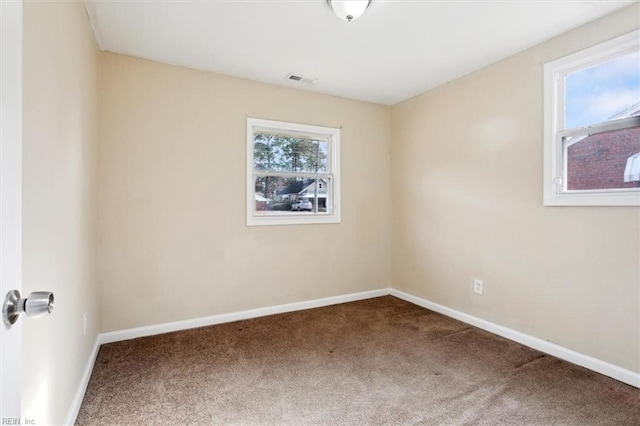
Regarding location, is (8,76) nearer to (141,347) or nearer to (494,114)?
(141,347)

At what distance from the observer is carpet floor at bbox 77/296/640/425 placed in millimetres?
1730

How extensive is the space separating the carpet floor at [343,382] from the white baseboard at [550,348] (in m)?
0.07

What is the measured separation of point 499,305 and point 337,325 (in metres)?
1.45

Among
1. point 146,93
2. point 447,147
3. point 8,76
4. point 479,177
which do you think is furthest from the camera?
point 447,147

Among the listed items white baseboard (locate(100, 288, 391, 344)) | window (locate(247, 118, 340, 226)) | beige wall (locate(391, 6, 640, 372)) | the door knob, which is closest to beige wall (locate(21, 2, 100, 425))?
white baseboard (locate(100, 288, 391, 344))

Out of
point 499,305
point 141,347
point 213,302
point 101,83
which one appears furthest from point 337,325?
point 101,83

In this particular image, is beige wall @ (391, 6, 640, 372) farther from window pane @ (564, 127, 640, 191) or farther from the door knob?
the door knob

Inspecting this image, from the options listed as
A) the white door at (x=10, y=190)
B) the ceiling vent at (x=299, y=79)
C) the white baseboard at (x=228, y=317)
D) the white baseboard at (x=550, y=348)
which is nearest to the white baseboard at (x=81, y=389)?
the white baseboard at (x=228, y=317)

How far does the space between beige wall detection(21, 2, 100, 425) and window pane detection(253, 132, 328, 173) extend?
1480 mm

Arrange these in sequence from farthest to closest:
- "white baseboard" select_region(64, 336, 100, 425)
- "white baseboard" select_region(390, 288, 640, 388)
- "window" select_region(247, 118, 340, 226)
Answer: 1. "window" select_region(247, 118, 340, 226)
2. "white baseboard" select_region(390, 288, 640, 388)
3. "white baseboard" select_region(64, 336, 100, 425)

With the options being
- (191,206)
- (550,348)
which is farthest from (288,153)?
(550,348)

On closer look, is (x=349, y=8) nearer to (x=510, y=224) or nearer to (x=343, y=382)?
(x=510, y=224)

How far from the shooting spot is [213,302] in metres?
3.04

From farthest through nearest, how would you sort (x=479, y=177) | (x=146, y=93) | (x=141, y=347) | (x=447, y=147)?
(x=447, y=147), (x=479, y=177), (x=146, y=93), (x=141, y=347)
